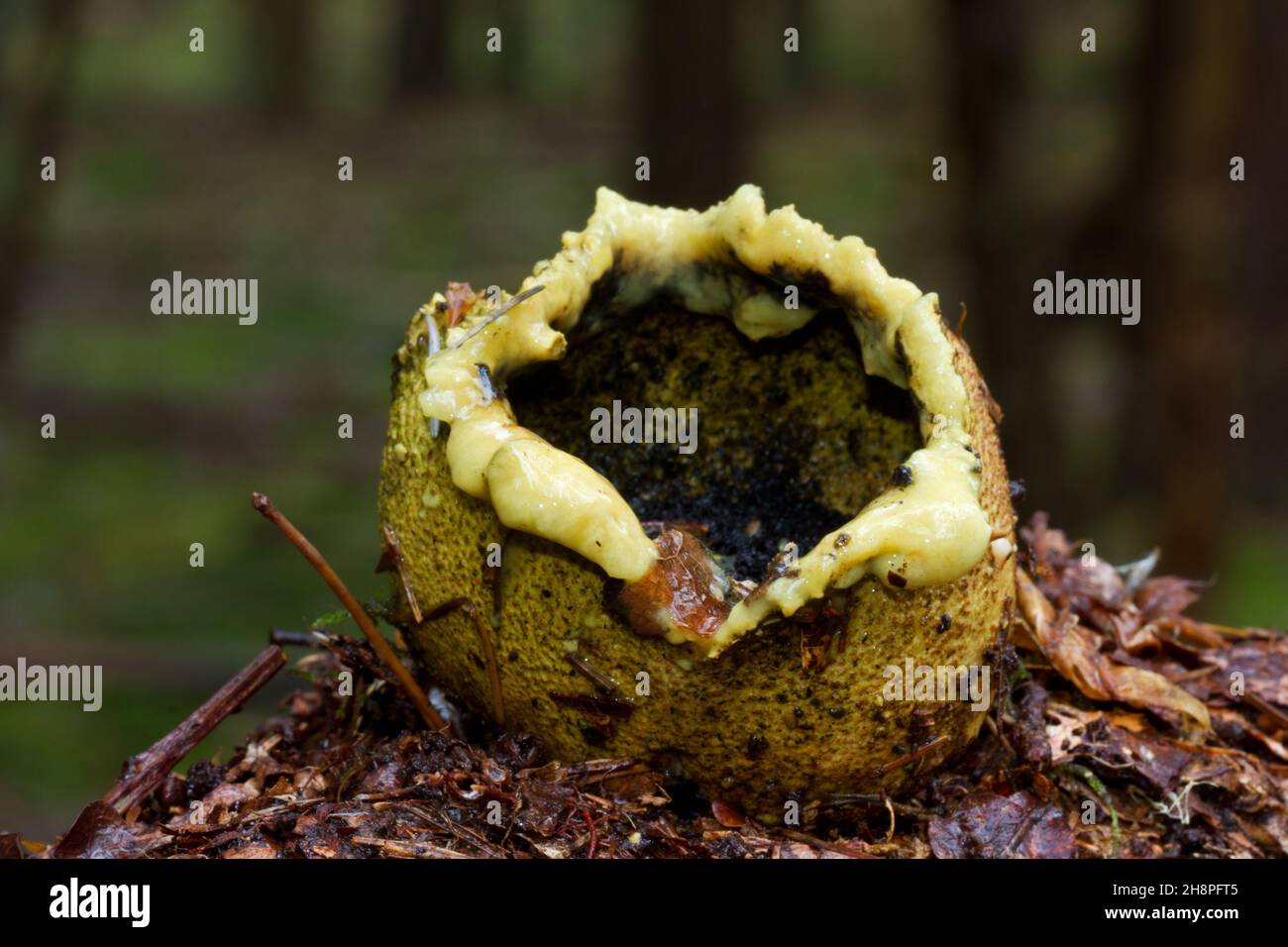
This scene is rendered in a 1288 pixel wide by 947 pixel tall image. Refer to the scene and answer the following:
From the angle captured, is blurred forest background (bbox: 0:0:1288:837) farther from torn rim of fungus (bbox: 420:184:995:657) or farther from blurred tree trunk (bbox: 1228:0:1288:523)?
torn rim of fungus (bbox: 420:184:995:657)

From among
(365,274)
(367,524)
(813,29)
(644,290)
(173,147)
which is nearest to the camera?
(644,290)

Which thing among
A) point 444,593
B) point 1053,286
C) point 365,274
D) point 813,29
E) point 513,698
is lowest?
point 513,698

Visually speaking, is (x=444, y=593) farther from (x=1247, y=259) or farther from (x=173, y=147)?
(x=173, y=147)

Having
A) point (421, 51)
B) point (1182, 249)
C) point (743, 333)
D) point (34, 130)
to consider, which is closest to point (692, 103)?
point (1182, 249)

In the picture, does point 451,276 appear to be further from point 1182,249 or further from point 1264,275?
point 1182,249

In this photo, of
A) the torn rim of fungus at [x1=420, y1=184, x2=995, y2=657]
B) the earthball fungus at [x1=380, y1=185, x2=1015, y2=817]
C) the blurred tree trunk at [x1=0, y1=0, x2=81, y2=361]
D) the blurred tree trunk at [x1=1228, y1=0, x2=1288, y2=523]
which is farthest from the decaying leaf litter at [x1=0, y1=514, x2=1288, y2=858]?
the blurred tree trunk at [x1=0, y1=0, x2=81, y2=361]

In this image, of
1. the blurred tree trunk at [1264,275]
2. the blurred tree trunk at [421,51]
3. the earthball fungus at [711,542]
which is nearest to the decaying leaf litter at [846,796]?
the earthball fungus at [711,542]

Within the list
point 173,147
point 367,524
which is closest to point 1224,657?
point 367,524
